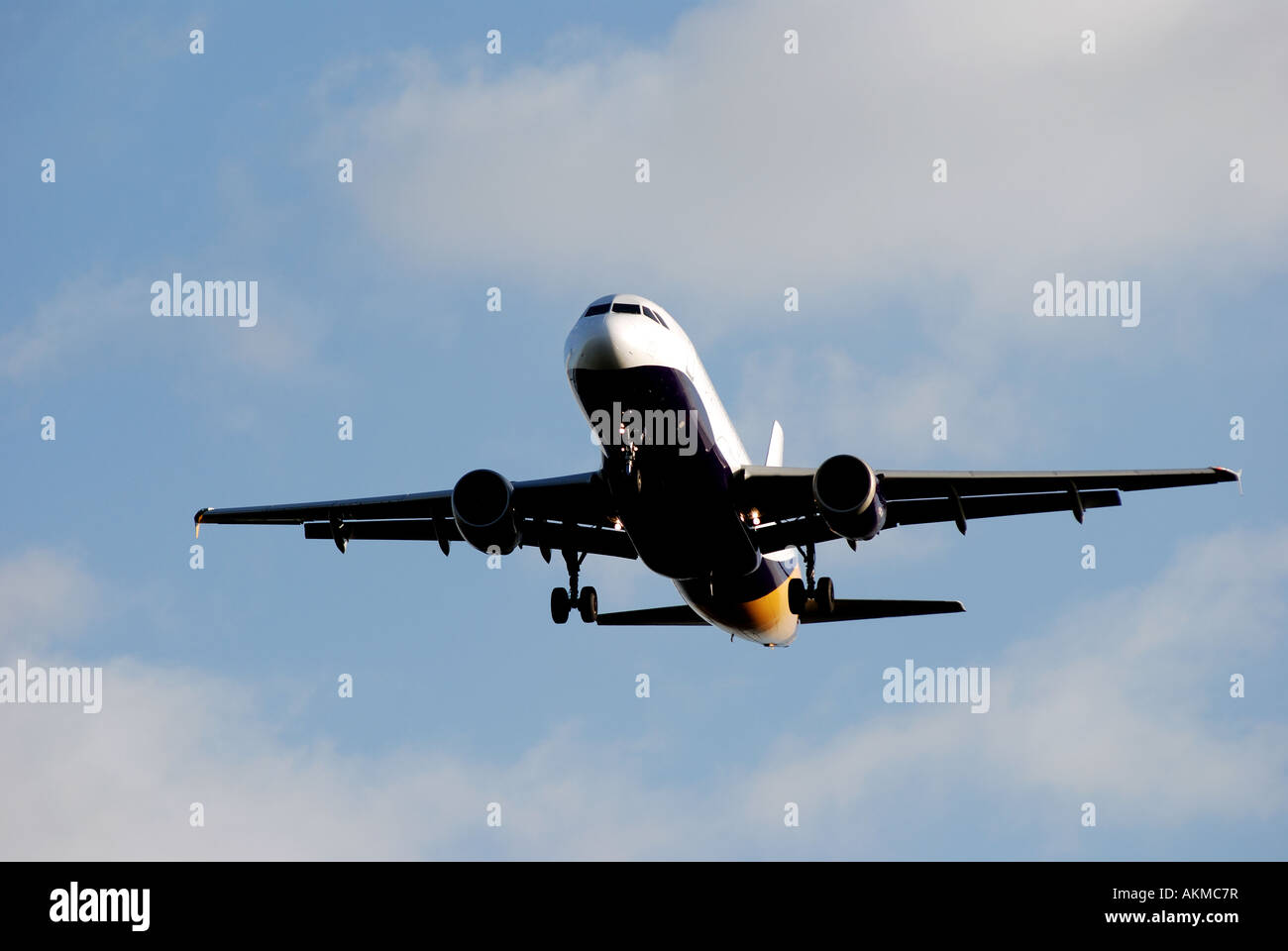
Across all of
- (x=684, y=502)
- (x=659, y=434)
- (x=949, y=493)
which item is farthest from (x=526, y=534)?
(x=949, y=493)

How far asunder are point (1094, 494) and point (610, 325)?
43.9ft

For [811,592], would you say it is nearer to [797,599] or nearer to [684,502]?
[797,599]

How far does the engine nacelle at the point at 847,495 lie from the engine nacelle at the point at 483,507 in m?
6.94

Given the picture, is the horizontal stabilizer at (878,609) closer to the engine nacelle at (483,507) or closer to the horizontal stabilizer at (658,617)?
the horizontal stabilizer at (658,617)

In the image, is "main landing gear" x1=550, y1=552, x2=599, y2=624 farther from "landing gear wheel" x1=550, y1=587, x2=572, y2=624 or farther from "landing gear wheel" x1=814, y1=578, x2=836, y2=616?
"landing gear wheel" x1=814, y1=578, x2=836, y2=616

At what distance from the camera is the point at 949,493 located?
35.6 metres

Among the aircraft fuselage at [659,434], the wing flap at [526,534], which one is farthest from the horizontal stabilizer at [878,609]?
the aircraft fuselage at [659,434]

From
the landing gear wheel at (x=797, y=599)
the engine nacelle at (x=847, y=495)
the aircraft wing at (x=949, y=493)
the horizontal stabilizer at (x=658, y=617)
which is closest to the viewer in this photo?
the engine nacelle at (x=847, y=495)

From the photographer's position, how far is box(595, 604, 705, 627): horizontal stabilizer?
140ft

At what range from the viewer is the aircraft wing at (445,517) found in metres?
35.2

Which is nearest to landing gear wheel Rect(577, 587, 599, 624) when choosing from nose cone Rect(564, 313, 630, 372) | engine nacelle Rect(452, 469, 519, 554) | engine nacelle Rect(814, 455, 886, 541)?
engine nacelle Rect(452, 469, 519, 554)
